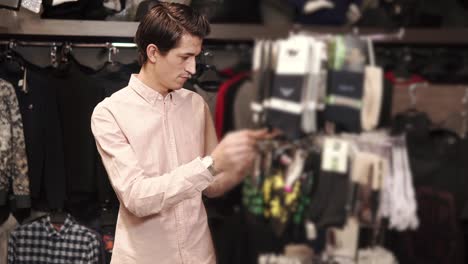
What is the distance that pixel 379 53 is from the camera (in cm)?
101

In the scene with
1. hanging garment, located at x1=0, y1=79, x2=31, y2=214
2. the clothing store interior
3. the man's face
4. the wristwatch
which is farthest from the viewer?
hanging garment, located at x1=0, y1=79, x2=31, y2=214

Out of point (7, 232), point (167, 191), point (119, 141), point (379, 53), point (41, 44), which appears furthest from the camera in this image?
point (7, 232)

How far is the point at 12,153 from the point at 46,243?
0.36m

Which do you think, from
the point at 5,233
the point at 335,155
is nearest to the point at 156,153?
the point at 335,155

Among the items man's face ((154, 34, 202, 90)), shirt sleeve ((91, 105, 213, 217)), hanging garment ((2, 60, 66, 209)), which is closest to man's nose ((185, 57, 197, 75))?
man's face ((154, 34, 202, 90))

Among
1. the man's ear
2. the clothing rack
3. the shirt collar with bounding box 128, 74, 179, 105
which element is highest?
the man's ear

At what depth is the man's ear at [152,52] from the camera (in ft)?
4.21

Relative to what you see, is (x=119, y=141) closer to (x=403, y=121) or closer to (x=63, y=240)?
(x=403, y=121)

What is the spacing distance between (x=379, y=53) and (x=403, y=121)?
0.14 metres

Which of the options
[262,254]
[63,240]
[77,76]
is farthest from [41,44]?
[262,254]

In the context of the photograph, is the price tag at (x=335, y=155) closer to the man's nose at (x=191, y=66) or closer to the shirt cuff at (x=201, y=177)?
the shirt cuff at (x=201, y=177)

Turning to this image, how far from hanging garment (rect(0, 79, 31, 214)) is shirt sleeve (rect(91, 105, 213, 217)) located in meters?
0.77

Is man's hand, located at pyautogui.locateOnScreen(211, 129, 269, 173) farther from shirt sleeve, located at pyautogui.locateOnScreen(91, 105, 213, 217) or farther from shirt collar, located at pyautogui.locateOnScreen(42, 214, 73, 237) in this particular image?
shirt collar, located at pyautogui.locateOnScreen(42, 214, 73, 237)

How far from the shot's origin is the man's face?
125 cm
